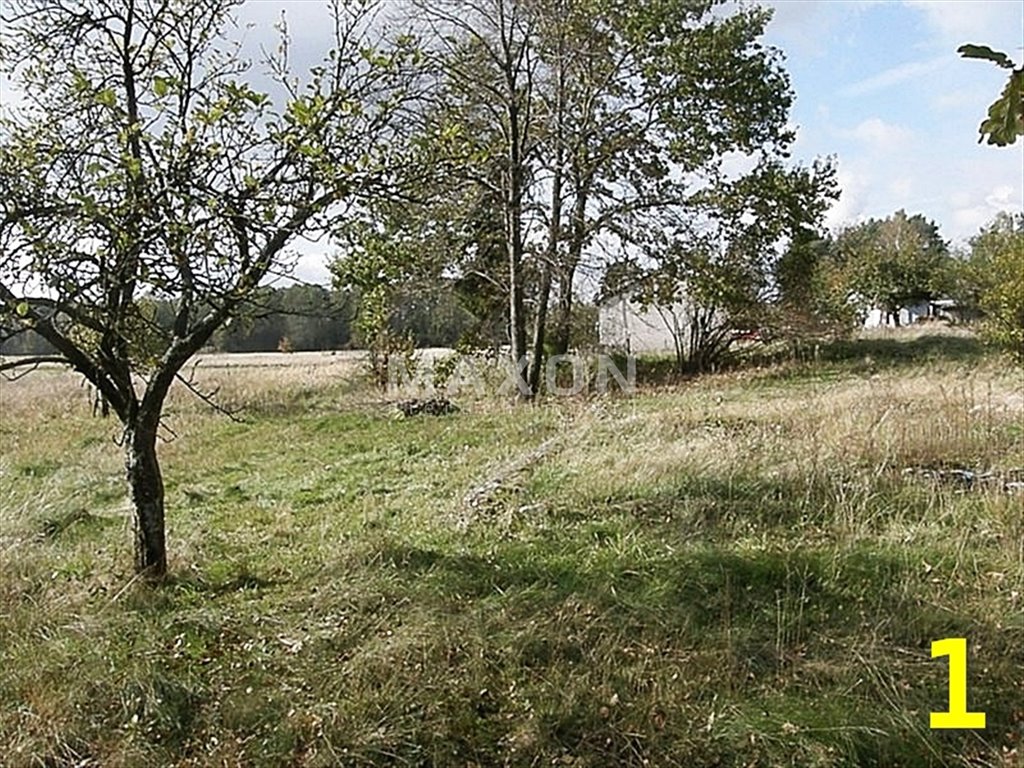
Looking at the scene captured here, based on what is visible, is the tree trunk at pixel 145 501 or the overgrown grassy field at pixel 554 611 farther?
the tree trunk at pixel 145 501

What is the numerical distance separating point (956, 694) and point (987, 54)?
2.53m

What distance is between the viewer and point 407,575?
421 centimetres

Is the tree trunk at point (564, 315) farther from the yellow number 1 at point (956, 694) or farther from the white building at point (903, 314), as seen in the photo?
the white building at point (903, 314)

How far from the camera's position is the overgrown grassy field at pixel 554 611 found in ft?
9.34

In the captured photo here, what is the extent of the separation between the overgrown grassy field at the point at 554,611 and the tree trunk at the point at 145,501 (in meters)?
0.13

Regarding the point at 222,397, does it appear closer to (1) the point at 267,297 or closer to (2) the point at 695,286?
(2) the point at 695,286

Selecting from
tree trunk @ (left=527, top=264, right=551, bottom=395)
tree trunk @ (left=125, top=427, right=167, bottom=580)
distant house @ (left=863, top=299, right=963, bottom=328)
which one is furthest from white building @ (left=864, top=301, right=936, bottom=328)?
tree trunk @ (left=125, top=427, right=167, bottom=580)

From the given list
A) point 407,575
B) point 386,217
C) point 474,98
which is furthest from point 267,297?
point 474,98

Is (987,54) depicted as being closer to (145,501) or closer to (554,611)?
(554,611)

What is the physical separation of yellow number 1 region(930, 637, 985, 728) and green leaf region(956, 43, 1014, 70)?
2450mm

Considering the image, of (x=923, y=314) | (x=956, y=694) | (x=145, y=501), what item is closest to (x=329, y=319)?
(x=145, y=501)

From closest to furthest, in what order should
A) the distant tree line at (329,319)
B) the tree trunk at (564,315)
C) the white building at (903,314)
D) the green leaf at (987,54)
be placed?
the green leaf at (987,54) → the distant tree line at (329,319) → the tree trunk at (564,315) → the white building at (903,314)

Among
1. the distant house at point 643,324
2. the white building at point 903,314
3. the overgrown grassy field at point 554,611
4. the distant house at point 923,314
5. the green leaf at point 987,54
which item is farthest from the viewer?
the white building at point 903,314

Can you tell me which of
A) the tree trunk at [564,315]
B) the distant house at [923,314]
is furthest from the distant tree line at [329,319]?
the distant house at [923,314]
